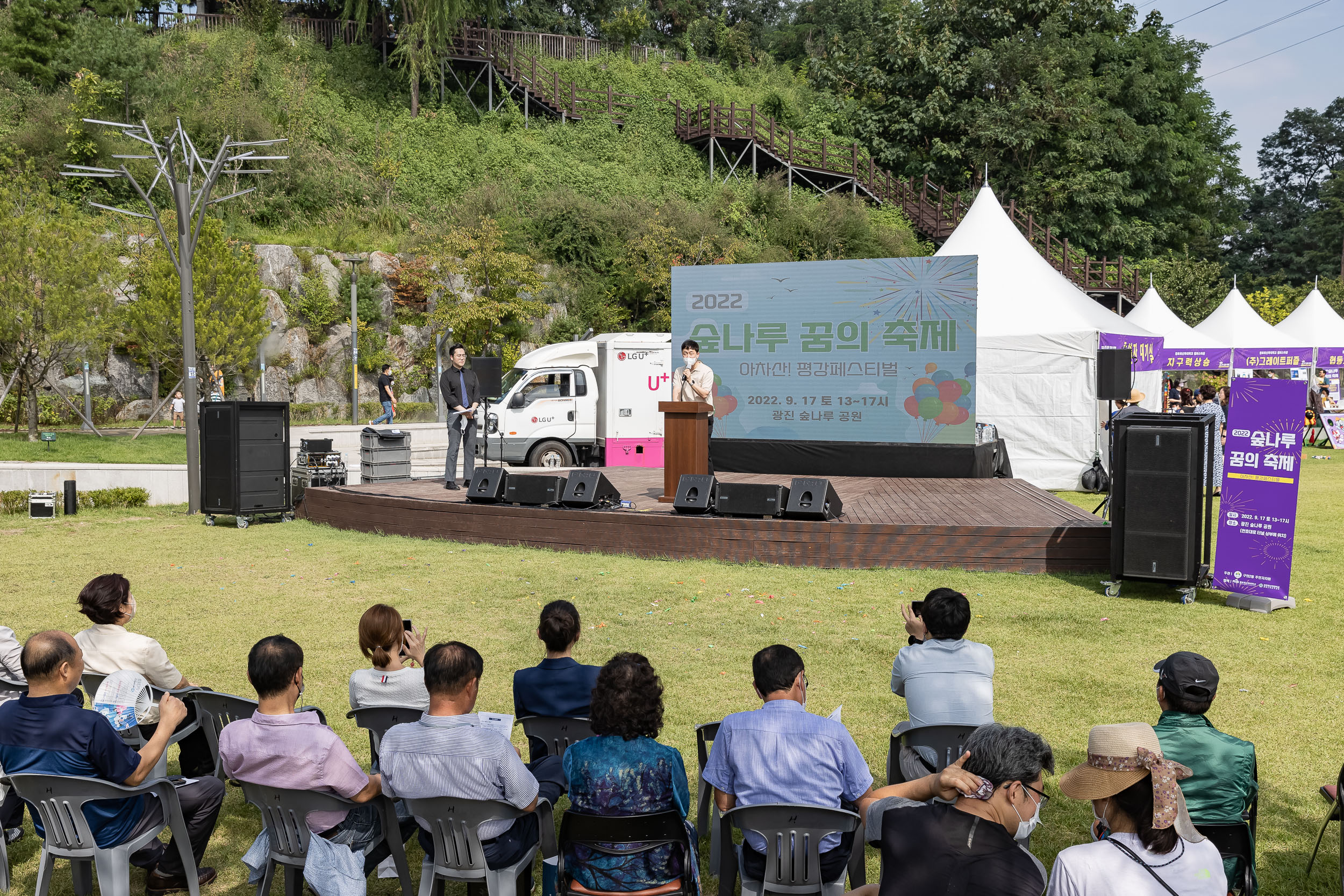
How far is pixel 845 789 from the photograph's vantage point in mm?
3273

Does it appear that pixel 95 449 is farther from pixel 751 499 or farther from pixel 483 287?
pixel 751 499

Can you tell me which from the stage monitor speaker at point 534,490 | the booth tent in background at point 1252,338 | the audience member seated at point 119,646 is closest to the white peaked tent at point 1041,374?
the stage monitor speaker at point 534,490

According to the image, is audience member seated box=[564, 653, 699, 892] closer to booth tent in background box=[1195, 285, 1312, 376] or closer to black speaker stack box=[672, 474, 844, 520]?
black speaker stack box=[672, 474, 844, 520]

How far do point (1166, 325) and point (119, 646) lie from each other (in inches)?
1023

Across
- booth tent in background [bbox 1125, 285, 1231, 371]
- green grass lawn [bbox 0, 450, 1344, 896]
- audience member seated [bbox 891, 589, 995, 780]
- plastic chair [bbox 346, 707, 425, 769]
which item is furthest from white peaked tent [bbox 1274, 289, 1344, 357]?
plastic chair [bbox 346, 707, 425, 769]

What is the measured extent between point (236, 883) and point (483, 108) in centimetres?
4463

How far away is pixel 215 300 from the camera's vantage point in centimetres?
2516

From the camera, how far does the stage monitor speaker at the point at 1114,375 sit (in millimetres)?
14109

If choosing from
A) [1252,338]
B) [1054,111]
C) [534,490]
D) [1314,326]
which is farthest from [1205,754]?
[1054,111]

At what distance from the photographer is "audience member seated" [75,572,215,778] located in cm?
432

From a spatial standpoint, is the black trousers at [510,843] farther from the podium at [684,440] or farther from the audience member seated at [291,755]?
the podium at [684,440]

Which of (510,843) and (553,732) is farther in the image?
(553,732)

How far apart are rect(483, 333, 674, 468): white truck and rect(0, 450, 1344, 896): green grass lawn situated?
6.34 m

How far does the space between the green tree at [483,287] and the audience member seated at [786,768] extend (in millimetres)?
29795
